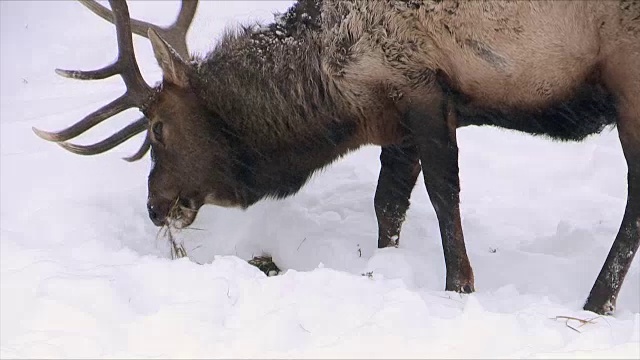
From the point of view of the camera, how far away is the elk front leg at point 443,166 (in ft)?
16.9

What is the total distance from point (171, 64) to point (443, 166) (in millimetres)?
1675

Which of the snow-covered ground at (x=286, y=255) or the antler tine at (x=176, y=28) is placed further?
the antler tine at (x=176, y=28)

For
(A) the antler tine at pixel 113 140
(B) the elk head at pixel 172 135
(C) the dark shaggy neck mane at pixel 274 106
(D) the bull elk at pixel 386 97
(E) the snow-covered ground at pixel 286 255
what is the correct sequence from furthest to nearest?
(A) the antler tine at pixel 113 140
(B) the elk head at pixel 172 135
(C) the dark shaggy neck mane at pixel 274 106
(D) the bull elk at pixel 386 97
(E) the snow-covered ground at pixel 286 255

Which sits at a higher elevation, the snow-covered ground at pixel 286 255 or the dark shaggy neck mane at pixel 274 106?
the dark shaggy neck mane at pixel 274 106

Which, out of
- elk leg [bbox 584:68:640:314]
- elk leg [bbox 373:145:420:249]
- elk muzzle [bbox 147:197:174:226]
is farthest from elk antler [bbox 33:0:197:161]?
elk leg [bbox 584:68:640:314]

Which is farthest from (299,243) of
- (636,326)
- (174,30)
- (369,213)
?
(636,326)

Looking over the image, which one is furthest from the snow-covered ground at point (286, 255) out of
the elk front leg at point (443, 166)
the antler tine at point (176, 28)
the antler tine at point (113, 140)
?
the antler tine at point (176, 28)

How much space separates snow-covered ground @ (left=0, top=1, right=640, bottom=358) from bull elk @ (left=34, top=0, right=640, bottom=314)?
0.37 meters

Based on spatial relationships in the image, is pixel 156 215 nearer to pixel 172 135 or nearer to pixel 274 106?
pixel 172 135

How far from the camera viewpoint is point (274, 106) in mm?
5602

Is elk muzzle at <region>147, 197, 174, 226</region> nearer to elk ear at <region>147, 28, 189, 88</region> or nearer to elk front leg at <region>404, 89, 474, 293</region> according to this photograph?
elk ear at <region>147, 28, 189, 88</region>

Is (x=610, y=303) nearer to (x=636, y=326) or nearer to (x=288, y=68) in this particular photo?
(x=636, y=326)

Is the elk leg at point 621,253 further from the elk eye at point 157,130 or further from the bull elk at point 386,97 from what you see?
the elk eye at point 157,130

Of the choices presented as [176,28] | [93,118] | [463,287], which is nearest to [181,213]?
[93,118]
